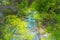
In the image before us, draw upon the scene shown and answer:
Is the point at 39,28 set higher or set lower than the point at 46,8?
lower

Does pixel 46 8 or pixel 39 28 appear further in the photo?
pixel 39 28

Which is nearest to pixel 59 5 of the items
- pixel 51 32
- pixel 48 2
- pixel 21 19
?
pixel 48 2

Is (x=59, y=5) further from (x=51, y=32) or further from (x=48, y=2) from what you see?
(x=51, y=32)

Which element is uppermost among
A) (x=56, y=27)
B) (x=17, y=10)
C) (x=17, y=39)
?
(x=17, y=10)

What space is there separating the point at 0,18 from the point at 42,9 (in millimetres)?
385

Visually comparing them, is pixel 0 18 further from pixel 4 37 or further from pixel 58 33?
pixel 58 33

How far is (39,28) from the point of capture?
5.38ft

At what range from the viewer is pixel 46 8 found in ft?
4.99

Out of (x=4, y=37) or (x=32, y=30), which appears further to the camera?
(x=32, y=30)

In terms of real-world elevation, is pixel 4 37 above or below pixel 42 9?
below

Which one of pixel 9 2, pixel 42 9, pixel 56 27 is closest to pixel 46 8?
pixel 42 9

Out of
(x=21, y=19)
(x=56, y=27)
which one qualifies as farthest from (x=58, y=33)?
(x=21, y=19)

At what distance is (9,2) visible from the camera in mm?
1663

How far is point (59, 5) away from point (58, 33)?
0.24 meters
